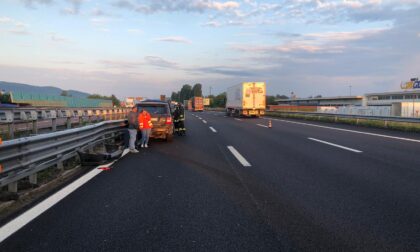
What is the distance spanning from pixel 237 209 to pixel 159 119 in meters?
10.3

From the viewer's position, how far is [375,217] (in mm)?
5094

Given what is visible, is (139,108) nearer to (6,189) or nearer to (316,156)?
(316,156)

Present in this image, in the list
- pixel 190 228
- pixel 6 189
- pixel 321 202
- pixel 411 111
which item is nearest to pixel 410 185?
pixel 321 202

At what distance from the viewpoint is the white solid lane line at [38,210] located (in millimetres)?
4520

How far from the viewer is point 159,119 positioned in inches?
604

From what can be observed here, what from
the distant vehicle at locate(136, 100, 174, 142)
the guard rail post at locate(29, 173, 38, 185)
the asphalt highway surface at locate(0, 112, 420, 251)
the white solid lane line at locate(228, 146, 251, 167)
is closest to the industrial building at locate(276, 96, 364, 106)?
the distant vehicle at locate(136, 100, 174, 142)

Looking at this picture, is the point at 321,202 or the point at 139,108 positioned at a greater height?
the point at 139,108

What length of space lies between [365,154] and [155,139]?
29.7ft

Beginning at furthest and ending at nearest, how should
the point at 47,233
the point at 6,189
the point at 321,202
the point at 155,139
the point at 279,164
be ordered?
the point at 155,139 < the point at 279,164 < the point at 6,189 < the point at 321,202 < the point at 47,233

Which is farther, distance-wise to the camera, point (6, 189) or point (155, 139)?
point (155, 139)

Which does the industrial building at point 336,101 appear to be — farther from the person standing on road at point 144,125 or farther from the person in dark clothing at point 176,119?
the person standing on road at point 144,125

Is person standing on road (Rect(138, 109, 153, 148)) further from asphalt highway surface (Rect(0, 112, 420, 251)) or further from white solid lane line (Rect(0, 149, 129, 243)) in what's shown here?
white solid lane line (Rect(0, 149, 129, 243))

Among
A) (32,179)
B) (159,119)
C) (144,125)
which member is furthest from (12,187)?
(159,119)

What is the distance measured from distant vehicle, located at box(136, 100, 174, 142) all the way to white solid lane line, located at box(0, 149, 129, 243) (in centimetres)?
736
